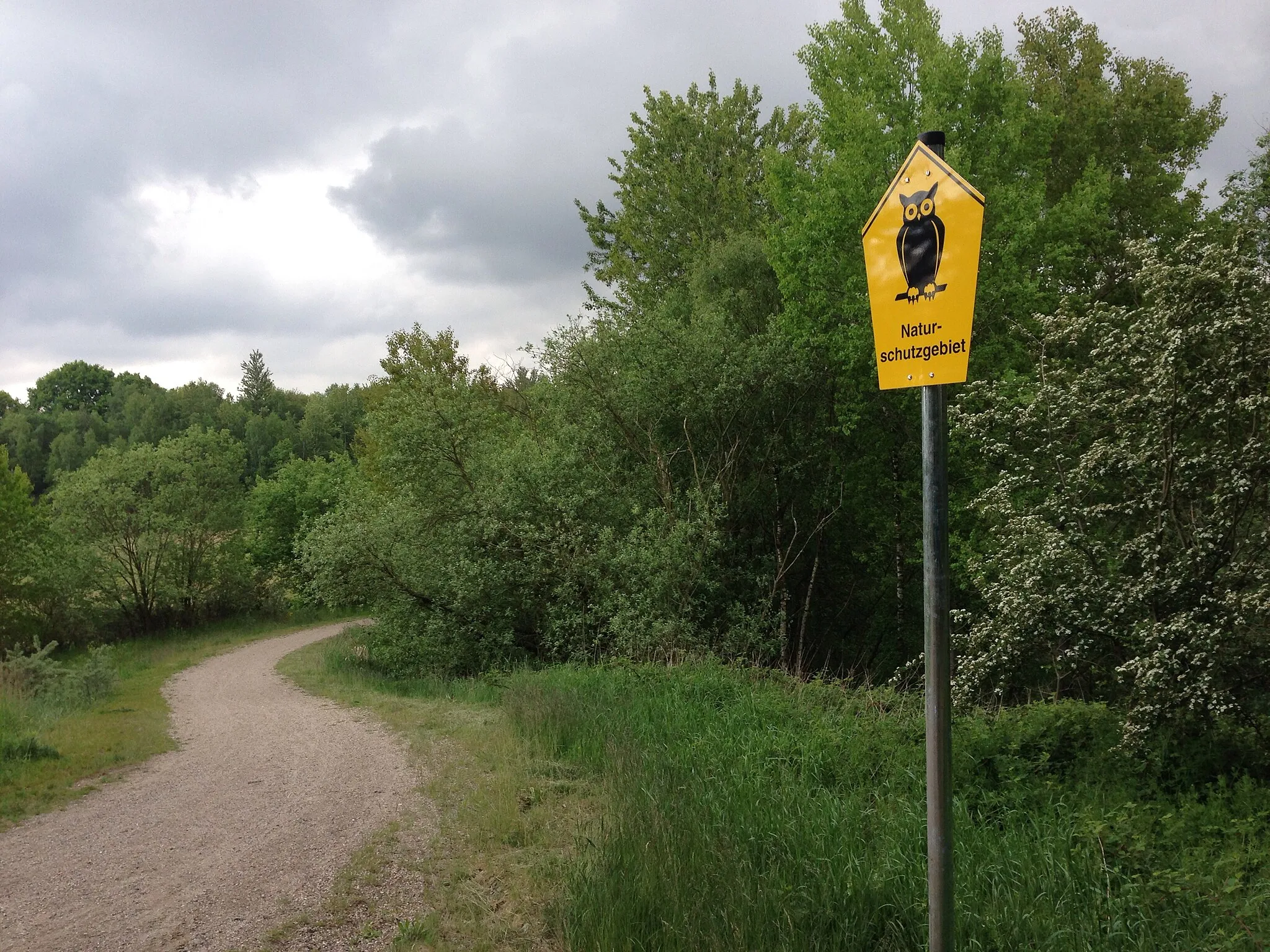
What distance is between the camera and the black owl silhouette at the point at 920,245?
256 centimetres

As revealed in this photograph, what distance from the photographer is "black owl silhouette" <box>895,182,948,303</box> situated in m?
2.56

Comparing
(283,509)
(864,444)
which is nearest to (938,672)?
(864,444)

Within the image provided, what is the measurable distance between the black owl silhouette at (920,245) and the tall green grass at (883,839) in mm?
2937

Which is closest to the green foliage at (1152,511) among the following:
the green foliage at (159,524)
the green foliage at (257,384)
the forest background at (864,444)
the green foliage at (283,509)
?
the forest background at (864,444)

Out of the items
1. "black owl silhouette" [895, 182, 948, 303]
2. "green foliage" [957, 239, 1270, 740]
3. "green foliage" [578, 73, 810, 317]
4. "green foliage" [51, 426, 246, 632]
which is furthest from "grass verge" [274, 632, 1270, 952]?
"green foliage" [51, 426, 246, 632]

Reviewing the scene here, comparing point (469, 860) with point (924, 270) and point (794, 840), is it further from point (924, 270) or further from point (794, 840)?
point (924, 270)

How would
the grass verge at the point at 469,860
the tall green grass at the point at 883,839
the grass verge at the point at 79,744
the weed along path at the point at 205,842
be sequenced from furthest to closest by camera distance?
1. the grass verge at the point at 79,744
2. the weed along path at the point at 205,842
3. the grass verge at the point at 469,860
4. the tall green grass at the point at 883,839

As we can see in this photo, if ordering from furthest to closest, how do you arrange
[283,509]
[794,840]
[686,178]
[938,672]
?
[283,509], [686,178], [794,840], [938,672]

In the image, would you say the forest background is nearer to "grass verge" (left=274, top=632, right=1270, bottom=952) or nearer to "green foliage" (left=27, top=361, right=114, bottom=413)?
"grass verge" (left=274, top=632, right=1270, bottom=952)

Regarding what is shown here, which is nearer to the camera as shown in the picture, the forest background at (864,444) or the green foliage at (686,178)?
the forest background at (864,444)

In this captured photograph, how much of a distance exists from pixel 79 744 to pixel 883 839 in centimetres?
1008

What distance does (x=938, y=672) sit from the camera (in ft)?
8.40

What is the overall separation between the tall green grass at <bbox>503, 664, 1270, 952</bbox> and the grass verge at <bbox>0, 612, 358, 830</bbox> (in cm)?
496

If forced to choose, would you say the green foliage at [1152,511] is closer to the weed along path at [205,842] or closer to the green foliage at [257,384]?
the weed along path at [205,842]
